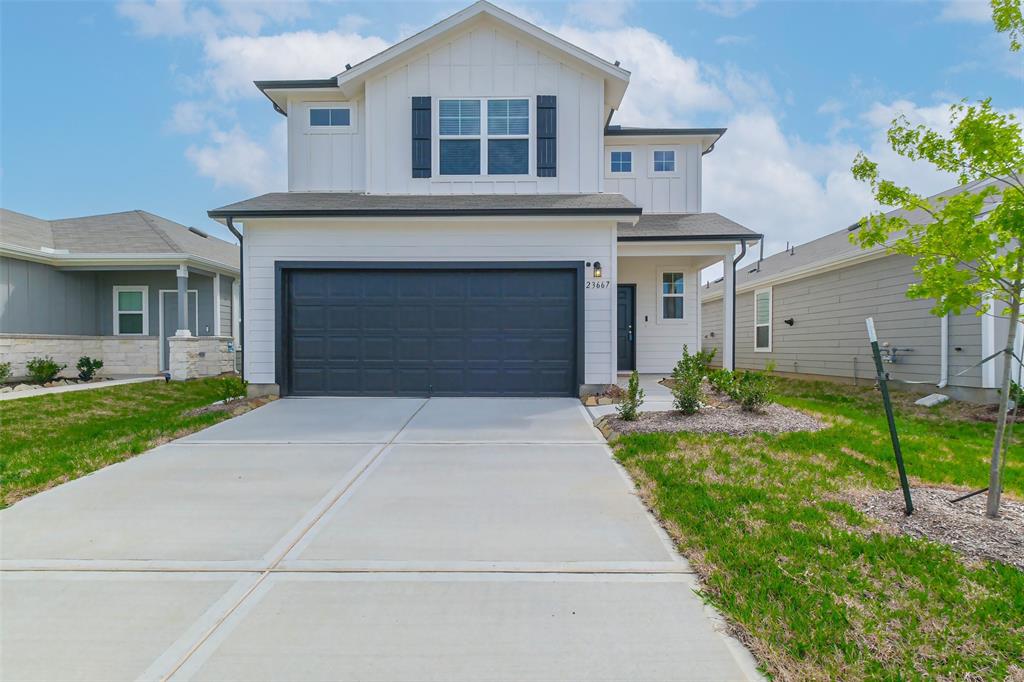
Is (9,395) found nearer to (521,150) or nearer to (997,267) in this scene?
(521,150)

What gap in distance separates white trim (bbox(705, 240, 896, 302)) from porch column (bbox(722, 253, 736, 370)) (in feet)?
8.99

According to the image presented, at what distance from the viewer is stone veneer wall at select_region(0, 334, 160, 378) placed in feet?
38.0

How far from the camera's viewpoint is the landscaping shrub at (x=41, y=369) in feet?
38.0

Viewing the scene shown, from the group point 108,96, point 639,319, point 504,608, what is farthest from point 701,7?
point 108,96

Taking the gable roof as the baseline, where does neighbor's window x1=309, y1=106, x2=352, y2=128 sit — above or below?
below

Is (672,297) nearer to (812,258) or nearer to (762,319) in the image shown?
(812,258)

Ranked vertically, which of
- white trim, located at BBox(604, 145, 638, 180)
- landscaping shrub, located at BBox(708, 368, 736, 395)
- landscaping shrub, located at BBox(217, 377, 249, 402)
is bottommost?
landscaping shrub, located at BBox(217, 377, 249, 402)

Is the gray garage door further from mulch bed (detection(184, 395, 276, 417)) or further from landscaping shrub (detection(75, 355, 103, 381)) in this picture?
landscaping shrub (detection(75, 355, 103, 381))

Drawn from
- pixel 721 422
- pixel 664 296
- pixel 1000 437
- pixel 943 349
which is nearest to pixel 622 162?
pixel 664 296

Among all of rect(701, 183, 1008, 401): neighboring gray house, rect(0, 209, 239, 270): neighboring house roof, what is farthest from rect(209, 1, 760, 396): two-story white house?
rect(0, 209, 239, 270): neighboring house roof

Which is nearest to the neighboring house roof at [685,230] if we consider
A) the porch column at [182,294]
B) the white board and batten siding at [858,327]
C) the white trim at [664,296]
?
the white trim at [664,296]

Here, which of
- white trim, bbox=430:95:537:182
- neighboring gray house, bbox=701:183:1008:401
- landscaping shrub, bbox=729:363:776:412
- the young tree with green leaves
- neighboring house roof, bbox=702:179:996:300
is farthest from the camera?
neighboring house roof, bbox=702:179:996:300

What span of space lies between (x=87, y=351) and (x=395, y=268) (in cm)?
996

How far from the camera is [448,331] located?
9.38m
